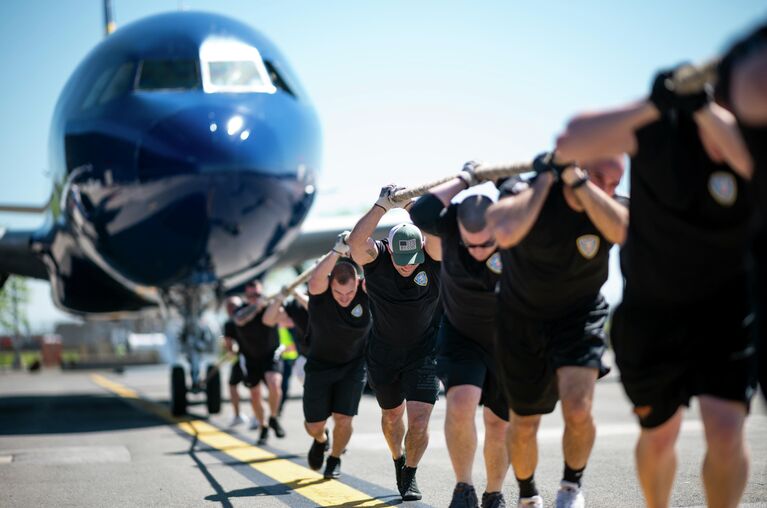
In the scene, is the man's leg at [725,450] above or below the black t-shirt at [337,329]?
above

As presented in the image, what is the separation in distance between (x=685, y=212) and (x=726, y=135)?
47cm

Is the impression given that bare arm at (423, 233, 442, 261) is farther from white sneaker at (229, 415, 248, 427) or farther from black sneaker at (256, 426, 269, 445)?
white sneaker at (229, 415, 248, 427)

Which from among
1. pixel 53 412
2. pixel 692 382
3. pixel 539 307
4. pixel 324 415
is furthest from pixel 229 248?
pixel 692 382

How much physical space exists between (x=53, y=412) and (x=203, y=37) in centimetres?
597

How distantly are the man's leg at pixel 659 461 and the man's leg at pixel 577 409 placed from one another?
643mm

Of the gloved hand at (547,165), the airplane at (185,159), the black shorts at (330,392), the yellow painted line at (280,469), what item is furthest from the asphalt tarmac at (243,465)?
the gloved hand at (547,165)

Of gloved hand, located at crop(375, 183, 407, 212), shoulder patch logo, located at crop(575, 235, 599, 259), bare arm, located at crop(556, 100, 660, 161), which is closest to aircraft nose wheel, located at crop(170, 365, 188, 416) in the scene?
gloved hand, located at crop(375, 183, 407, 212)

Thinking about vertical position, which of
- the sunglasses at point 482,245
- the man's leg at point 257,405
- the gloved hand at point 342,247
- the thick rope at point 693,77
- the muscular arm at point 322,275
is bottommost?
the man's leg at point 257,405

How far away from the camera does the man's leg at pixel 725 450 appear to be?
372cm

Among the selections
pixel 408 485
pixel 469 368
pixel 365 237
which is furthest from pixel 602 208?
pixel 408 485

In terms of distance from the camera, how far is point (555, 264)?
4.70m

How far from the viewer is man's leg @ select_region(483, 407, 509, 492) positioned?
5.71 m

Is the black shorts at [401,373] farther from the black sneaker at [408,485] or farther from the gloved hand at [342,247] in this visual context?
the gloved hand at [342,247]

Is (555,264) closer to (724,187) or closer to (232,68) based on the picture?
(724,187)
